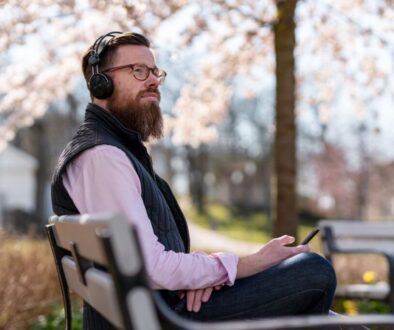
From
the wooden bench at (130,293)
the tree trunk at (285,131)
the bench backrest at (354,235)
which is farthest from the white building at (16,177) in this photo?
the wooden bench at (130,293)

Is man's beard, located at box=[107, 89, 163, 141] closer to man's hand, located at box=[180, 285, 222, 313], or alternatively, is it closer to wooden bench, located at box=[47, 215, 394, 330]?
man's hand, located at box=[180, 285, 222, 313]

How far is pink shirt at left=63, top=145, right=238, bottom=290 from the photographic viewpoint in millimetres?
2332

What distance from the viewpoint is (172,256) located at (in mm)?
2375

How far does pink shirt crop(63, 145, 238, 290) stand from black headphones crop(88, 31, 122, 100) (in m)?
0.42

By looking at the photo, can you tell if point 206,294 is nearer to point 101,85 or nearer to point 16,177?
point 101,85

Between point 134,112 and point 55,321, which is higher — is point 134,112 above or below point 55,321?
above

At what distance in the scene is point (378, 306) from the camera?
652cm

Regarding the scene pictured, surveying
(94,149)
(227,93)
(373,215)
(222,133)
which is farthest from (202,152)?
(94,149)

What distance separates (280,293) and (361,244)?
435 cm

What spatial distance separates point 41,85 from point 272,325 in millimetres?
7307

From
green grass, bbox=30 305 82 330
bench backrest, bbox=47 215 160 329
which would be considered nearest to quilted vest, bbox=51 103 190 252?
bench backrest, bbox=47 215 160 329

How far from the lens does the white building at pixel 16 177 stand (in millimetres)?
41938

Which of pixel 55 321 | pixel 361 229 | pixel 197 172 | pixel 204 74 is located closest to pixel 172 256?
pixel 55 321

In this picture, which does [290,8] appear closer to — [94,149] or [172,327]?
[94,149]
